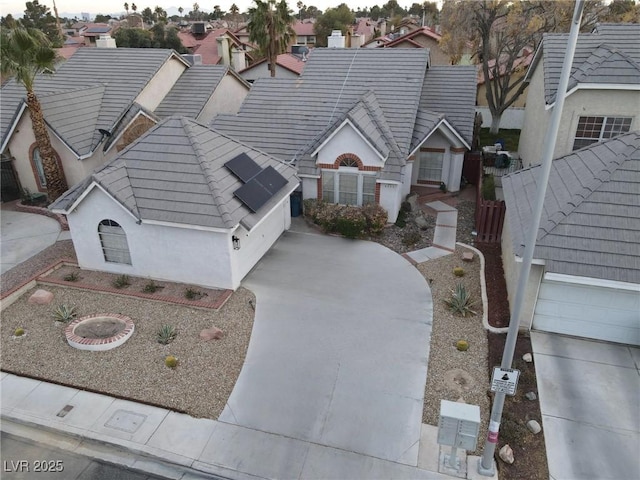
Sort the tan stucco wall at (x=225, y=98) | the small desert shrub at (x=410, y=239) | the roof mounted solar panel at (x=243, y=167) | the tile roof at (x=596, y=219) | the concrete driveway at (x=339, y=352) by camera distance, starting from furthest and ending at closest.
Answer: the tan stucco wall at (x=225, y=98) → the small desert shrub at (x=410, y=239) → the roof mounted solar panel at (x=243, y=167) → the tile roof at (x=596, y=219) → the concrete driveway at (x=339, y=352)

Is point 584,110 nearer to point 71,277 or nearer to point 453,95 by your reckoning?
point 453,95

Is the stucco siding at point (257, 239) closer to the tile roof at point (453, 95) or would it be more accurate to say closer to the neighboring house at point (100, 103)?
the tile roof at point (453, 95)

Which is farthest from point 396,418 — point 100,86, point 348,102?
point 100,86

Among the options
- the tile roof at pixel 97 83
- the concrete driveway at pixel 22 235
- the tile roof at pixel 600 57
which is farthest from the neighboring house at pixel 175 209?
the tile roof at pixel 600 57

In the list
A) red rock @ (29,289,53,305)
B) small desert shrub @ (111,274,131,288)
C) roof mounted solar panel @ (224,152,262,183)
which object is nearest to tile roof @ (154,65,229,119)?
roof mounted solar panel @ (224,152,262,183)

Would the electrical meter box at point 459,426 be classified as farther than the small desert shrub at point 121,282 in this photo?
No

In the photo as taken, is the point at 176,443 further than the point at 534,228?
Yes

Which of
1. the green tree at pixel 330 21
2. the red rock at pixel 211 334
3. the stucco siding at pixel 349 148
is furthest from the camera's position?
the green tree at pixel 330 21

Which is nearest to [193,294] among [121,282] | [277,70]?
[121,282]
